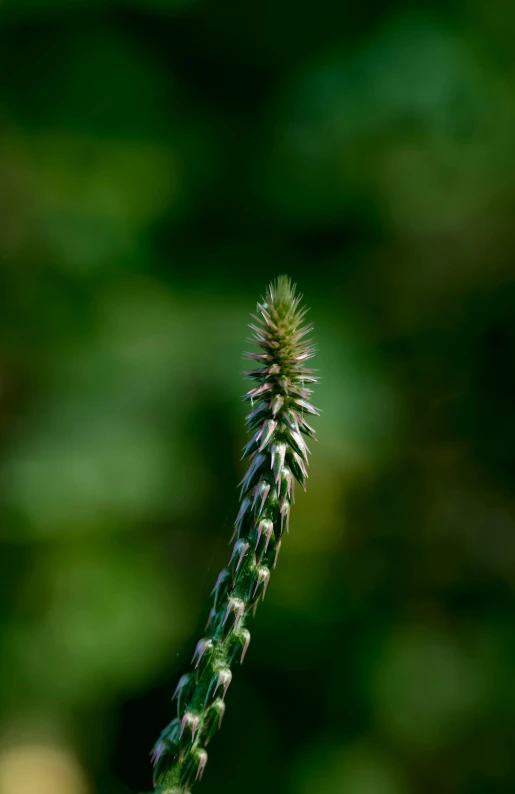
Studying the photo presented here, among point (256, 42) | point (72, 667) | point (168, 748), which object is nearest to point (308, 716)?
point (72, 667)

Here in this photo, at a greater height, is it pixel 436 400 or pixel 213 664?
pixel 436 400

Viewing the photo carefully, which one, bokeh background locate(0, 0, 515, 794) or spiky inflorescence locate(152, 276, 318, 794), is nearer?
spiky inflorescence locate(152, 276, 318, 794)

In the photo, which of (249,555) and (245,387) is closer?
(249,555)

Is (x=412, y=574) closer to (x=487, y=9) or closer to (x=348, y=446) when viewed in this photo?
(x=348, y=446)

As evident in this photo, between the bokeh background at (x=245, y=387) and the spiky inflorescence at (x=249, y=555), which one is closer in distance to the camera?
the spiky inflorescence at (x=249, y=555)
